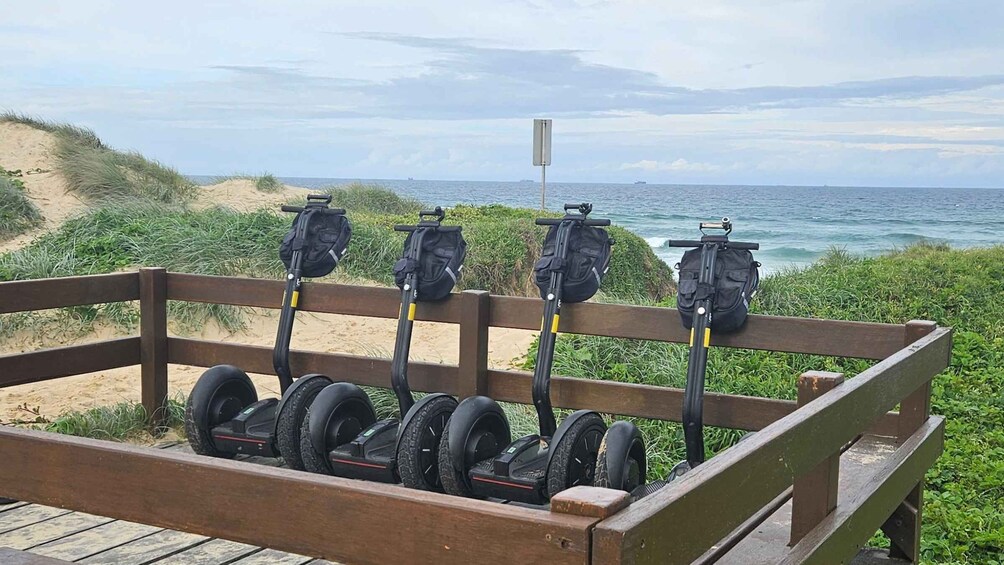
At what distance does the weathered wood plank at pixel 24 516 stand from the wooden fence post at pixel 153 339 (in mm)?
1473

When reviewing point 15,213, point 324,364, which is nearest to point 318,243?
point 324,364

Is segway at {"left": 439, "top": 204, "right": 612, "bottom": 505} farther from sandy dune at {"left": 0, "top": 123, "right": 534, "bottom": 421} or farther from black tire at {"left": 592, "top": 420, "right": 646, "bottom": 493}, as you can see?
sandy dune at {"left": 0, "top": 123, "right": 534, "bottom": 421}

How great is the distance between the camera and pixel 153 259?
997 centimetres

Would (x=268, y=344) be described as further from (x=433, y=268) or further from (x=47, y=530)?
(x=47, y=530)

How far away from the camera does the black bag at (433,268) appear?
4754 mm

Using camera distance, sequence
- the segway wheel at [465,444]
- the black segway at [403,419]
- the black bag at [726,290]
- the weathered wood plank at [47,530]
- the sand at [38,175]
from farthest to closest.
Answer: the sand at [38,175]
the black bag at [726,290]
the black segway at [403,419]
the segway wheel at [465,444]
the weathered wood plank at [47,530]

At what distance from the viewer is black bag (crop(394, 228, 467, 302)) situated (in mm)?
4754

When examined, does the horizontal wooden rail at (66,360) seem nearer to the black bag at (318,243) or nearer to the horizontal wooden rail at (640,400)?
the black bag at (318,243)

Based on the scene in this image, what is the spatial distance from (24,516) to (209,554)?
89 cm

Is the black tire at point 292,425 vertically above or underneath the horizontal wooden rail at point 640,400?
underneath

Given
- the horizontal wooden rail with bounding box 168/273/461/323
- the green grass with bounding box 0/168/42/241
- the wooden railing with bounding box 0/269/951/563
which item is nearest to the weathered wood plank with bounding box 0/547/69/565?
the wooden railing with bounding box 0/269/951/563

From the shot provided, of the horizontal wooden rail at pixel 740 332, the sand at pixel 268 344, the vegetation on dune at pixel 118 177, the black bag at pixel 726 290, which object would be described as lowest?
the sand at pixel 268 344

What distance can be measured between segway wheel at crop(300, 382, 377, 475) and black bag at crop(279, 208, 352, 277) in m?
0.92

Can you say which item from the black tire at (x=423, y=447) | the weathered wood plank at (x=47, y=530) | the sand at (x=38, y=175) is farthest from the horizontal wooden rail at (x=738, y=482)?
the sand at (x=38, y=175)
